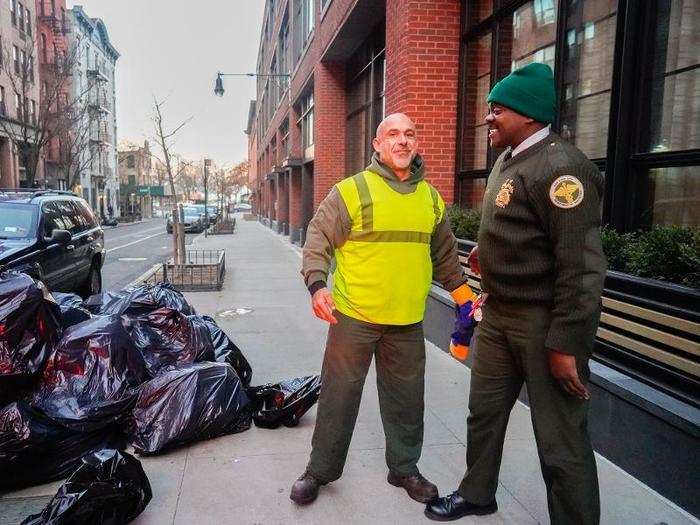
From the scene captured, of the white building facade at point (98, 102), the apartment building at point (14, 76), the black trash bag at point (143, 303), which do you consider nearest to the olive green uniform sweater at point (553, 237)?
the black trash bag at point (143, 303)

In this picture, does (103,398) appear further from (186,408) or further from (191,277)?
(191,277)

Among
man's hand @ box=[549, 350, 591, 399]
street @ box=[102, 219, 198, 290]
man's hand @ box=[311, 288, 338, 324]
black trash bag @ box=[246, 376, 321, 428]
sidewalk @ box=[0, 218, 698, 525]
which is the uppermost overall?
man's hand @ box=[311, 288, 338, 324]

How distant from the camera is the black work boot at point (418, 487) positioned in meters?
2.90

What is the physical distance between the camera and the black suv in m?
7.24

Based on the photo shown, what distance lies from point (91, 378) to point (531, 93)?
116 inches

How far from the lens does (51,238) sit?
304 inches

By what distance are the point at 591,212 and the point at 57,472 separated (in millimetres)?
3073

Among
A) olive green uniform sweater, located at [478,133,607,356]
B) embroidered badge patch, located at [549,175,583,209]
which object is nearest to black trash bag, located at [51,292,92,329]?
olive green uniform sweater, located at [478,133,607,356]

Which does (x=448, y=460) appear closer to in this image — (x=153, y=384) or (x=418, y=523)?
(x=418, y=523)

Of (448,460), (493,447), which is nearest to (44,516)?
(493,447)

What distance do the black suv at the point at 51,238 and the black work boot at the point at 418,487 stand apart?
545 cm

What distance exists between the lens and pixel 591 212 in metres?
2.04

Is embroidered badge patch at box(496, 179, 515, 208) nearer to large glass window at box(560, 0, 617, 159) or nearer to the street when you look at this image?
large glass window at box(560, 0, 617, 159)

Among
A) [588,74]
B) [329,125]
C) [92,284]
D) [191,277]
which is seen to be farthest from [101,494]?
[329,125]
